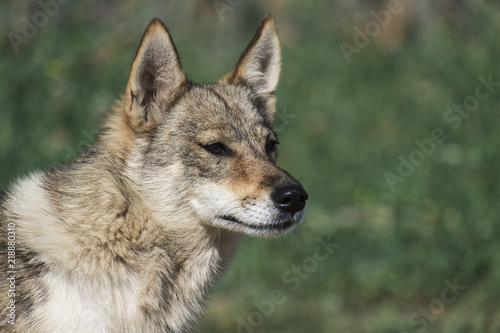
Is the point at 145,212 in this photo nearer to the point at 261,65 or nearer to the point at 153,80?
the point at 153,80

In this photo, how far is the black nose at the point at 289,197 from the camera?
3527 mm

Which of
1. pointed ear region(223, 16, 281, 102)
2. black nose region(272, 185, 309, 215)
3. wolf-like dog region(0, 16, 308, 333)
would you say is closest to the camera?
wolf-like dog region(0, 16, 308, 333)

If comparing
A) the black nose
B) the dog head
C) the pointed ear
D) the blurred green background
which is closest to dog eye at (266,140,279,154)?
the dog head

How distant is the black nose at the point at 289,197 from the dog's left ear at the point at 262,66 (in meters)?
1.10

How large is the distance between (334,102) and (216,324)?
5.03m

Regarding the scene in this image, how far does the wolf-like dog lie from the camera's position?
326 cm

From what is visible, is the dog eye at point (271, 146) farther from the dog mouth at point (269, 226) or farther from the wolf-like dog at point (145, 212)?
the dog mouth at point (269, 226)

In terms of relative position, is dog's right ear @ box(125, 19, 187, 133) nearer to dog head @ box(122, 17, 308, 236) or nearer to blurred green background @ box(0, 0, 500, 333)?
dog head @ box(122, 17, 308, 236)

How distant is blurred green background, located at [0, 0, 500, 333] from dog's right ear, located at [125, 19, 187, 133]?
83cm

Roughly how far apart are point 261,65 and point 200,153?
1104 mm

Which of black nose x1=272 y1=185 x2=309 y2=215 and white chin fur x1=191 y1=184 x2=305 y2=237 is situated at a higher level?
black nose x1=272 y1=185 x2=309 y2=215

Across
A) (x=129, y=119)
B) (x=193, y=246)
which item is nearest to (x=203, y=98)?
(x=129, y=119)

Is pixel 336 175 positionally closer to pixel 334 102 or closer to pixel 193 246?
pixel 334 102

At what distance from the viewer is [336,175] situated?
8125mm
